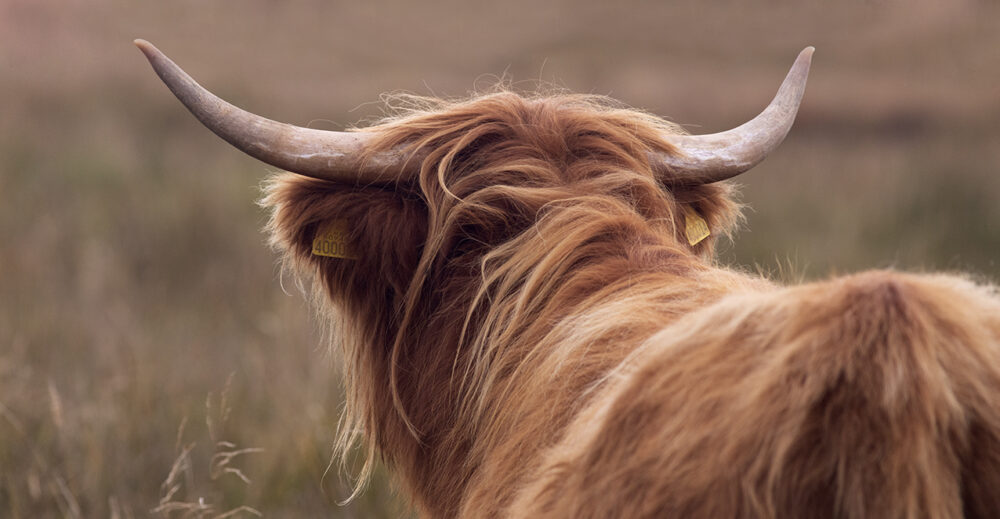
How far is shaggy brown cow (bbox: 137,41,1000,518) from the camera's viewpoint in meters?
1.20

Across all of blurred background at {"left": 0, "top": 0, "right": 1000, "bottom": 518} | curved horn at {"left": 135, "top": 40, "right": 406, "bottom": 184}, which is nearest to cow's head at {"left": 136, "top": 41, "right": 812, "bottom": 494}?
curved horn at {"left": 135, "top": 40, "right": 406, "bottom": 184}

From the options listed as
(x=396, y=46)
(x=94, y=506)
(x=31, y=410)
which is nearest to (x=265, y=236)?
(x=31, y=410)

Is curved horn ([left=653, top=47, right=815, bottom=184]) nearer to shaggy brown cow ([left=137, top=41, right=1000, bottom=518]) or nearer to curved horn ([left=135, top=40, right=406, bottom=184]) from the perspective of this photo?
shaggy brown cow ([left=137, top=41, right=1000, bottom=518])

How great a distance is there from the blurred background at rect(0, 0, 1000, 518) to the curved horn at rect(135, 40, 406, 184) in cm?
87

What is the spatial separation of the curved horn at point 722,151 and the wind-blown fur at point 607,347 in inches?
2.6

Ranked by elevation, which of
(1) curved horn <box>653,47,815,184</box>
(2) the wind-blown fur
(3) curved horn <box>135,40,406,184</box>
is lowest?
(2) the wind-blown fur

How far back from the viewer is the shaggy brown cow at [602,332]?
3.93 ft

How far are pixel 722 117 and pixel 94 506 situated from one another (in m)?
9.99

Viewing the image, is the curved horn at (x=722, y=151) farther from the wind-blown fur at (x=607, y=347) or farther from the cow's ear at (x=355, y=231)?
the cow's ear at (x=355, y=231)

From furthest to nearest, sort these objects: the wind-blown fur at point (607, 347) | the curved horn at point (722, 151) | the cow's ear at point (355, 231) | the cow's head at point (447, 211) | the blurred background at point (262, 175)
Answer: the blurred background at point (262, 175)
the curved horn at point (722, 151)
the cow's ear at point (355, 231)
the cow's head at point (447, 211)
the wind-blown fur at point (607, 347)

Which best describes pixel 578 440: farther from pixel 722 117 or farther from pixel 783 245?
pixel 722 117

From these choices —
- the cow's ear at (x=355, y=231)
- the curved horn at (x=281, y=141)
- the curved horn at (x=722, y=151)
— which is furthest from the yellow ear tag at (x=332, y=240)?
the curved horn at (x=722, y=151)

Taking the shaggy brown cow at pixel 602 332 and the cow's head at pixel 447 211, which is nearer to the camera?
the shaggy brown cow at pixel 602 332

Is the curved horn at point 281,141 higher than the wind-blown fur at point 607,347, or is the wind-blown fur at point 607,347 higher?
the curved horn at point 281,141
